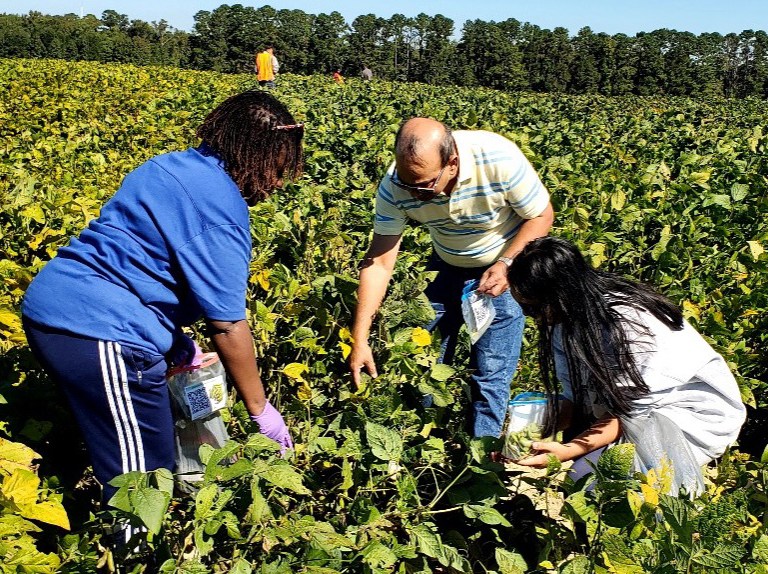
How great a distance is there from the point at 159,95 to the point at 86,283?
12777 mm

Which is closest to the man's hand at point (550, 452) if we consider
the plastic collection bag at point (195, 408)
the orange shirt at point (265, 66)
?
the plastic collection bag at point (195, 408)

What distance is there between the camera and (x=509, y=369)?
122 inches

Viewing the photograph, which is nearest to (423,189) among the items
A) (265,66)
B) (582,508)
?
(582,508)

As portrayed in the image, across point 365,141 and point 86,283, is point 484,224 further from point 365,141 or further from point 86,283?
point 365,141

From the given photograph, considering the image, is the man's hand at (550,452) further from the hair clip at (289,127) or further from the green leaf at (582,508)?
the hair clip at (289,127)


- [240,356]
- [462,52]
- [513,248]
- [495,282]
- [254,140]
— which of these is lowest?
[240,356]

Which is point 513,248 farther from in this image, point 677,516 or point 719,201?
point 719,201

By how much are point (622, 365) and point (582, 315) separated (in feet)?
0.60

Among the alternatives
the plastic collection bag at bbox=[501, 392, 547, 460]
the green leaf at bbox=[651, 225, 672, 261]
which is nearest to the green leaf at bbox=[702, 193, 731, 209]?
the green leaf at bbox=[651, 225, 672, 261]

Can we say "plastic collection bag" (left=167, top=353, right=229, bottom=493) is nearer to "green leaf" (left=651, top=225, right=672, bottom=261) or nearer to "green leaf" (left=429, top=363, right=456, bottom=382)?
"green leaf" (left=429, top=363, right=456, bottom=382)

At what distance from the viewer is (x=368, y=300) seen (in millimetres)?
2654

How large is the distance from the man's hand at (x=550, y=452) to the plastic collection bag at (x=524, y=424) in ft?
0.11

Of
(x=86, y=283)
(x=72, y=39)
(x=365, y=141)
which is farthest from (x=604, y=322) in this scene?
(x=72, y=39)

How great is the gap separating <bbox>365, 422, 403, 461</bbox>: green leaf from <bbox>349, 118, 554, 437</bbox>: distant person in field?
496 mm
